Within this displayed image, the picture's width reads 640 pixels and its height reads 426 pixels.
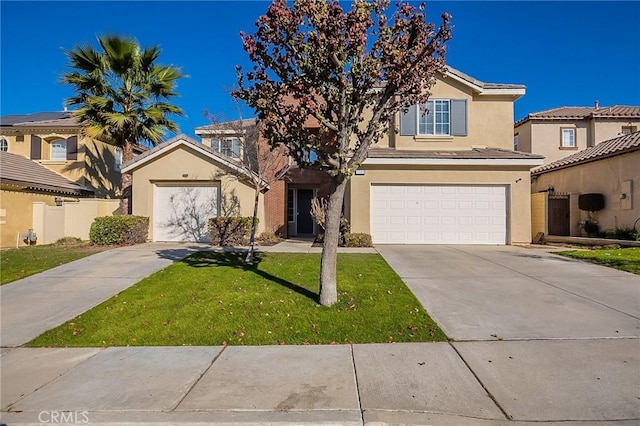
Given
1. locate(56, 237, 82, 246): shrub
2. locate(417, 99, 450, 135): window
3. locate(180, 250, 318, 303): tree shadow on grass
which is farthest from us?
locate(417, 99, 450, 135): window

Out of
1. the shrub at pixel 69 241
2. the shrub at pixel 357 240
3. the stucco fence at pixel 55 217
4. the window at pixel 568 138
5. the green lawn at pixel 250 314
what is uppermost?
the window at pixel 568 138

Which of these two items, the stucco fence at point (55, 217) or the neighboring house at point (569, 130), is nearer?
the stucco fence at point (55, 217)

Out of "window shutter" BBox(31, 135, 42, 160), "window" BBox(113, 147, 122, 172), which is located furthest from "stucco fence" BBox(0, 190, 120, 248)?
"window" BBox(113, 147, 122, 172)

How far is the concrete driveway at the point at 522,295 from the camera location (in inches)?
212

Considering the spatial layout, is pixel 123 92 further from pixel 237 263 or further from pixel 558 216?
pixel 558 216

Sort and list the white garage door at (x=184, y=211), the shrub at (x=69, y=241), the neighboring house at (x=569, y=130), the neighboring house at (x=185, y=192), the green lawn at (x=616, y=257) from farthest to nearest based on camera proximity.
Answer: the neighboring house at (x=569, y=130) < the white garage door at (x=184, y=211) < the neighboring house at (x=185, y=192) < the shrub at (x=69, y=241) < the green lawn at (x=616, y=257)

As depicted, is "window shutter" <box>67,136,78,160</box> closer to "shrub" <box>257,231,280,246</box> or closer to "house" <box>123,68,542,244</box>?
"house" <box>123,68,542,244</box>

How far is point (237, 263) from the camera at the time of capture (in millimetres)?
9820

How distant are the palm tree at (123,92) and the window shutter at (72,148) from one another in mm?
5994

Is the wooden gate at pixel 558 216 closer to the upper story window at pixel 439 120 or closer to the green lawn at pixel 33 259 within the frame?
the upper story window at pixel 439 120

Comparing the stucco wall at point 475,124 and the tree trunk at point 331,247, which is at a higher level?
the stucco wall at point 475,124

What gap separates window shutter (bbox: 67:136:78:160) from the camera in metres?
19.8

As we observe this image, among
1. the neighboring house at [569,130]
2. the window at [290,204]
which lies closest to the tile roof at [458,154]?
the window at [290,204]

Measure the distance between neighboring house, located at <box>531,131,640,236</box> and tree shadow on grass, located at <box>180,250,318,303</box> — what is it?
11945 mm
